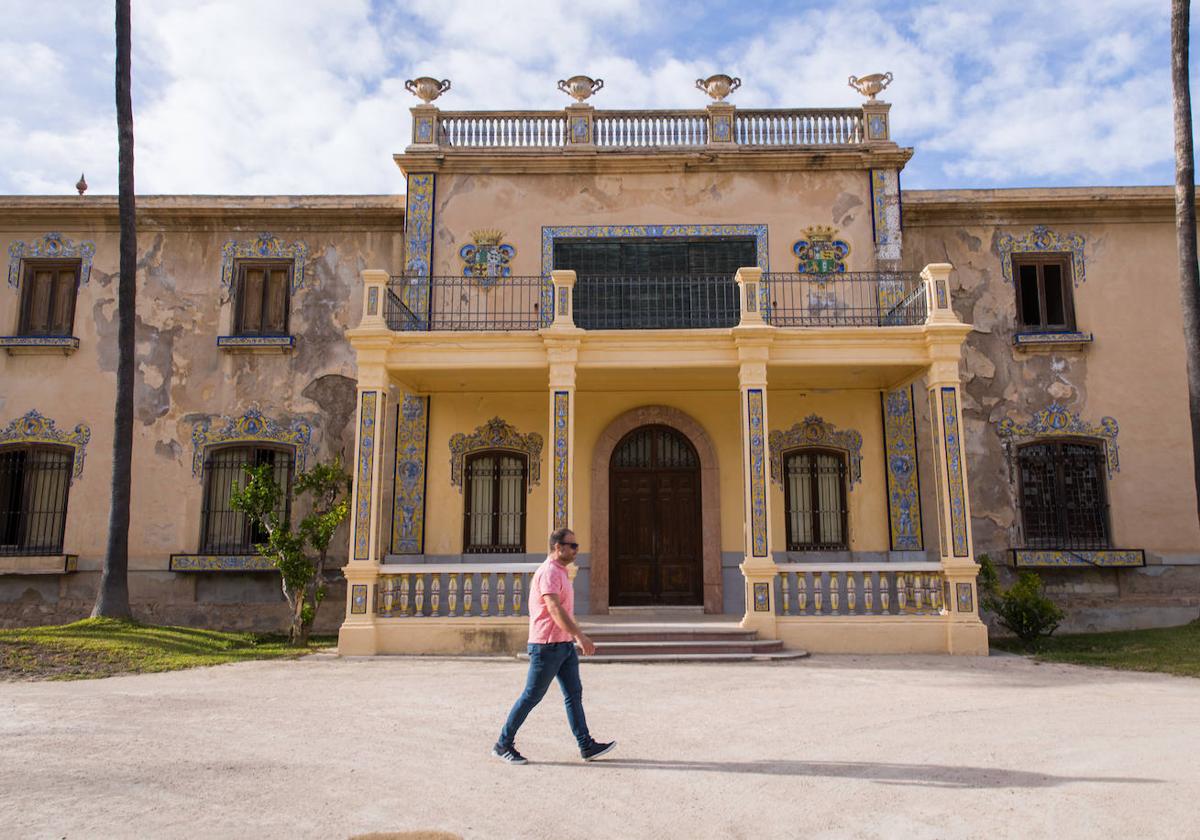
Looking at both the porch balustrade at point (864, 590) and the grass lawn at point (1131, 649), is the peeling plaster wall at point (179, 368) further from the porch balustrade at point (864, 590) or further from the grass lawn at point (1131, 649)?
the grass lawn at point (1131, 649)

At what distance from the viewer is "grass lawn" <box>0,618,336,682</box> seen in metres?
9.52

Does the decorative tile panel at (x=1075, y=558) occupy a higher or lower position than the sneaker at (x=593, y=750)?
higher

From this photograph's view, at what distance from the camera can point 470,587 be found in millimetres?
11273

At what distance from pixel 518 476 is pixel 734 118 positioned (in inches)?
264

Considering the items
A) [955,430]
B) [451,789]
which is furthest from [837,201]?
[451,789]

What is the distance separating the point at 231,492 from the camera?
13812 millimetres

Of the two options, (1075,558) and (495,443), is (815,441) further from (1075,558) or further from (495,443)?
(495,443)

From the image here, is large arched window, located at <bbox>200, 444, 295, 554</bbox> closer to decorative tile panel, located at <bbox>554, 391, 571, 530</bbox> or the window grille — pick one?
the window grille

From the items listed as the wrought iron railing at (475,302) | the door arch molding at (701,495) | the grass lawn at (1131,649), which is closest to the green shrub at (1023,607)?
the grass lawn at (1131,649)

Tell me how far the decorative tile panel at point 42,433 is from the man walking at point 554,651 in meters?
11.4

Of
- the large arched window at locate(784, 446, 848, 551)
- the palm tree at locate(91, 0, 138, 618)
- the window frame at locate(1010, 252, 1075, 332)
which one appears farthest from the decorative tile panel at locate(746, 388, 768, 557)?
the palm tree at locate(91, 0, 138, 618)

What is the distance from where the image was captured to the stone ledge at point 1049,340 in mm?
13641

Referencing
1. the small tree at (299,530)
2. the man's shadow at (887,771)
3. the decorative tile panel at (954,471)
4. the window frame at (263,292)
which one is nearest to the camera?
the man's shadow at (887,771)

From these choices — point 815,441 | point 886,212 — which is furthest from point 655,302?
point 886,212
